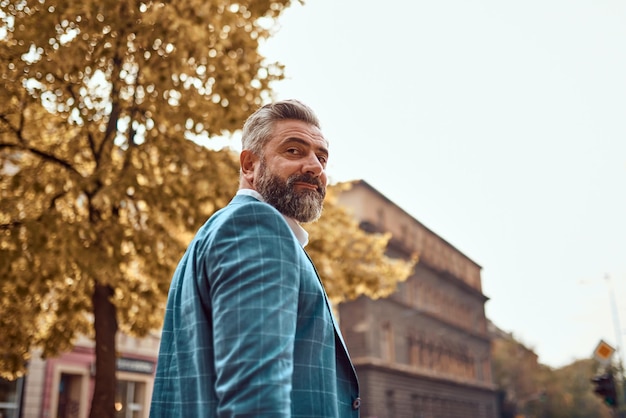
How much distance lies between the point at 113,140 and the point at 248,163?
8.32 metres

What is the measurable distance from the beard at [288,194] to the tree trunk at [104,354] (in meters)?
8.11

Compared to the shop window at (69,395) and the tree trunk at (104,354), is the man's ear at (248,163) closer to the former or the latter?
the tree trunk at (104,354)

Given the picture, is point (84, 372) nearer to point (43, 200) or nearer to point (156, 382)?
point (43, 200)

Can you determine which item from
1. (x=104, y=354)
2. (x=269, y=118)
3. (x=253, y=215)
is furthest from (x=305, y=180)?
(x=104, y=354)

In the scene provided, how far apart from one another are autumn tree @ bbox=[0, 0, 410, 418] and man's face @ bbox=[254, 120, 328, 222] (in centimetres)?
674

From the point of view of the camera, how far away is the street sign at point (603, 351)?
1652cm

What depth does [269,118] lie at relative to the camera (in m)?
2.22

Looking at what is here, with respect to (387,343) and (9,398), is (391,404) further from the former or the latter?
(9,398)

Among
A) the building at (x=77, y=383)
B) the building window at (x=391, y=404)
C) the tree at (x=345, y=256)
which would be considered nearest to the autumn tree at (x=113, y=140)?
the tree at (x=345, y=256)

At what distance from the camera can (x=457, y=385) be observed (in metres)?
57.1

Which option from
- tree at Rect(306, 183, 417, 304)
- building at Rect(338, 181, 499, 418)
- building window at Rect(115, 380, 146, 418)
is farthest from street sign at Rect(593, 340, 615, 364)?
building at Rect(338, 181, 499, 418)

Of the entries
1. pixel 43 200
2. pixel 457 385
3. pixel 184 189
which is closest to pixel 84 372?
pixel 43 200

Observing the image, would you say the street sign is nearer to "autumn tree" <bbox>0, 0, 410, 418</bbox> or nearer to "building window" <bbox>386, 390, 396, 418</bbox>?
"autumn tree" <bbox>0, 0, 410, 418</bbox>

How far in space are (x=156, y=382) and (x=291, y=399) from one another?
0.47 m
